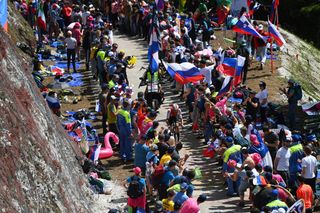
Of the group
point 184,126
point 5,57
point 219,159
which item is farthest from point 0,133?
point 184,126

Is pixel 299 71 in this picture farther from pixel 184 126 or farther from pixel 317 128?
pixel 184 126

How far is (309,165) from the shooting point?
21.4 m

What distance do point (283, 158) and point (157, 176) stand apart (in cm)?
356

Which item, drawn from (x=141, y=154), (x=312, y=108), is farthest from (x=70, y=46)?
(x=141, y=154)

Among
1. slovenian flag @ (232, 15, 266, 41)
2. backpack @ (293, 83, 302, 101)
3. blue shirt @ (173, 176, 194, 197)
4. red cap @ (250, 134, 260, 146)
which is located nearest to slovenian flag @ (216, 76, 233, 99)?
backpack @ (293, 83, 302, 101)

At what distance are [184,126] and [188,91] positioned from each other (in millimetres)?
1172

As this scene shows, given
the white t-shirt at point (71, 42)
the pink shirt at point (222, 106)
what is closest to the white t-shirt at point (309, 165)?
the pink shirt at point (222, 106)

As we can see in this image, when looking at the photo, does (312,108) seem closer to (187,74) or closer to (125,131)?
(187,74)

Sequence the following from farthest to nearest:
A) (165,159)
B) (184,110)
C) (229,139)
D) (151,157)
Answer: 1. (184,110)
2. (229,139)
3. (151,157)
4. (165,159)

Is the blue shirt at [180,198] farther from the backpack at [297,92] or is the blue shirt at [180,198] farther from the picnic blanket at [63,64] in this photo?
the picnic blanket at [63,64]

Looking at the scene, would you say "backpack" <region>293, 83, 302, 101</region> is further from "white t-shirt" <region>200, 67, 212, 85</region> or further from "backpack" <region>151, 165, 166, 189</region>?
"backpack" <region>151, 165, 166, 189</region>

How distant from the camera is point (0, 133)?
55.7 feet

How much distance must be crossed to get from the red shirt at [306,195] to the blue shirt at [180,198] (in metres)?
2.90

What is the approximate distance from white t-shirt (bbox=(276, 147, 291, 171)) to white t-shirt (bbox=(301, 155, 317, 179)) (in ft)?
2.34
